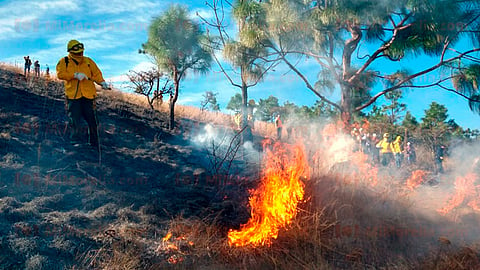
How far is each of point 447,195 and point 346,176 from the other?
3.58m

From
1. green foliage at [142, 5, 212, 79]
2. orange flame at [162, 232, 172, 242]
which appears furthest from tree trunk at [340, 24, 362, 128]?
orange flame at [162, 232, 172, 242]

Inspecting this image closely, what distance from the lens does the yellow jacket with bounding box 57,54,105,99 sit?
6352 millimetres

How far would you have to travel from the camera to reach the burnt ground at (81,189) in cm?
554

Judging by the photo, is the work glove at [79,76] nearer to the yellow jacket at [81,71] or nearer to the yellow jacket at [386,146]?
the yellow jacket at [81,71]

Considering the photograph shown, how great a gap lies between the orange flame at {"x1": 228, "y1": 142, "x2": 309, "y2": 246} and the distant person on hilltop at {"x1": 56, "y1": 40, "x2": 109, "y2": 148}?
340 cm

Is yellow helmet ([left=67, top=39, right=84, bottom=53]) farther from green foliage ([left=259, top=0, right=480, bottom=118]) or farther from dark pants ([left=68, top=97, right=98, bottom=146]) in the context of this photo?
green foliage ([left=259, top=0, right=480, bottom=118])

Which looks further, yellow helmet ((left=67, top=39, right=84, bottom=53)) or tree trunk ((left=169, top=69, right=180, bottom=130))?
tree trunk ((left=169, top=69, right=180, bottom=130))

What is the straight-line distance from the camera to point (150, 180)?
836cm

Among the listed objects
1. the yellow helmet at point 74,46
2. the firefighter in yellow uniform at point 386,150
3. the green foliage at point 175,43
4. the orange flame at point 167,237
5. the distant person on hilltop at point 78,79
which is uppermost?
the green foliage at point 175,43

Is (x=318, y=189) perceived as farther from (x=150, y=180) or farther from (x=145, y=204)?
(x=150, y=180)

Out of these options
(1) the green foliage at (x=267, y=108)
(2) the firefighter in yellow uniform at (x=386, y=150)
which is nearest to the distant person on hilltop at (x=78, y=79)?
(2) the firefighter in yellow uniform at (x=386, y=150)

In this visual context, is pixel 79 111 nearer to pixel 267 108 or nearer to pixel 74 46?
pixel 74 46

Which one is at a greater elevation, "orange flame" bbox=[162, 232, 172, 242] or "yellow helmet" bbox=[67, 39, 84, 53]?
"yellow helmet" bbox=[67, 39, 84, 53]

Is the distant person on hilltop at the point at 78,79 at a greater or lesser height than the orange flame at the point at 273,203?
greater
